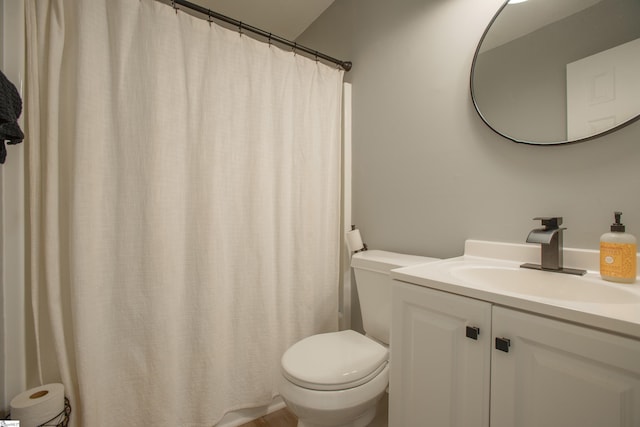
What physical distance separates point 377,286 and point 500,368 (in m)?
0.66

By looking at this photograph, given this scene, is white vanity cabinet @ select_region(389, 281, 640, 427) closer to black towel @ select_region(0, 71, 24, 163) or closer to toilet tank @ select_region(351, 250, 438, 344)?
toilet tank @ select_region(351, 250, 438, 344)

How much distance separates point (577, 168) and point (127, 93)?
169cm

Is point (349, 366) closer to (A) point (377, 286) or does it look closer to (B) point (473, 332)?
(A) point (377, 286)

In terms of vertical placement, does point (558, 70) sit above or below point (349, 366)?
above

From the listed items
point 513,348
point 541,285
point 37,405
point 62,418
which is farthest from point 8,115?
point 541,285

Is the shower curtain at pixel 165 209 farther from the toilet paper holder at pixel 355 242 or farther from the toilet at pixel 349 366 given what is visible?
the toilet at pixel 349 366

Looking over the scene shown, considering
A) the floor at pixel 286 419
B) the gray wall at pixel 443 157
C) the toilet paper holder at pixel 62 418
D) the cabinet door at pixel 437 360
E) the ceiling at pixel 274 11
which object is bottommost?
the floor at pixel 286 419

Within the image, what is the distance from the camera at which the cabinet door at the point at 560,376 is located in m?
0.48

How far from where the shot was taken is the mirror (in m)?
0.81

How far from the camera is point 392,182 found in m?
1.48

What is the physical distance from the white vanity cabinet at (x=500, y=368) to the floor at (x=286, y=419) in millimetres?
602

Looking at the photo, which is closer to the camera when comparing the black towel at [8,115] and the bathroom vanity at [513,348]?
the bathroom vanity at [513,348]

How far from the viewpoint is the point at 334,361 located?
1083mm

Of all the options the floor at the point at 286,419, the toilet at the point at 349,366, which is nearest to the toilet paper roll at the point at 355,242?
the toilet at the point at 349,366
